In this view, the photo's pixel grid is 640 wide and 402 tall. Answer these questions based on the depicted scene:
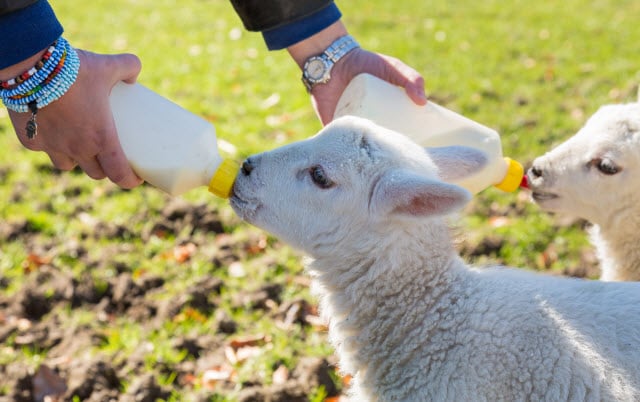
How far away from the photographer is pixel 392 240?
275 cm

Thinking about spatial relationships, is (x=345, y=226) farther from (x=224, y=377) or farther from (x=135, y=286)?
(x=135, y=286)

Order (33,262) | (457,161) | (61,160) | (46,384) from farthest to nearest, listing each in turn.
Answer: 1. (33,262)
2. (46,384)
3. (457,161)
4. (61,160)

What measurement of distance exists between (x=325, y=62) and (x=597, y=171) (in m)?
1.39

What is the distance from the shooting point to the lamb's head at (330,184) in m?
2.79

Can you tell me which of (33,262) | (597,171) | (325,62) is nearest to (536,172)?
(597,171)

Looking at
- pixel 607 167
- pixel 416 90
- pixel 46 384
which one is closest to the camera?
pixel 416 90

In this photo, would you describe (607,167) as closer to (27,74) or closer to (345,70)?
(345,70)

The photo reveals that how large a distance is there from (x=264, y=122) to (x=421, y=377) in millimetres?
4778

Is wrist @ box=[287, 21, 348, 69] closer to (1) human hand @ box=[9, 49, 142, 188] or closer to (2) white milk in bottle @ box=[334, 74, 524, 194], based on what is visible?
(2) white milk in bottle @ box=[334, 74, 524, 194]

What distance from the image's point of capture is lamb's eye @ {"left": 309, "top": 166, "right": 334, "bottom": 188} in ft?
9.40

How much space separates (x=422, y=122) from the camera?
11.1 ft

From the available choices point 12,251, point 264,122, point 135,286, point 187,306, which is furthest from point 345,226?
point 264,122

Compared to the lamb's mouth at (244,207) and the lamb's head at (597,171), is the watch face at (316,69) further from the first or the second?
the lamb's head at (597,171)

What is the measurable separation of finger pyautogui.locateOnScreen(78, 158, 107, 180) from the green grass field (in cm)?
135
